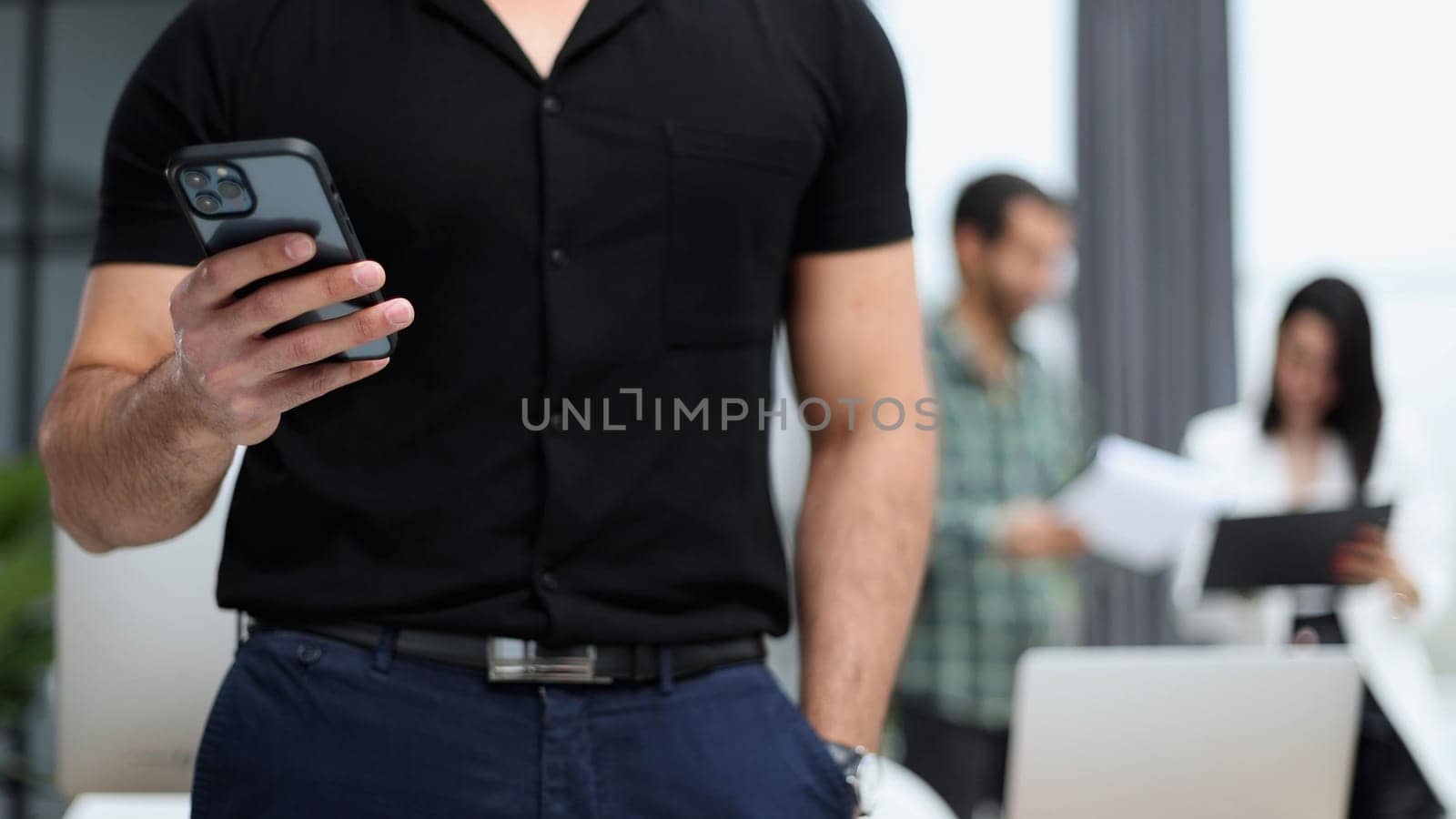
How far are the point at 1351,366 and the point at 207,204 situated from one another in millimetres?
2811

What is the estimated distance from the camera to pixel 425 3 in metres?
1.05

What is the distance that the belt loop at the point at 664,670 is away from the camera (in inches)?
39.5

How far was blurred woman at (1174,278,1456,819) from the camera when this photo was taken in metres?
2.46

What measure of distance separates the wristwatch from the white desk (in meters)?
0.73

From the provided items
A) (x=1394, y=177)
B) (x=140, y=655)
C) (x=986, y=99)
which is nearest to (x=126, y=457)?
(x=140, y=655)

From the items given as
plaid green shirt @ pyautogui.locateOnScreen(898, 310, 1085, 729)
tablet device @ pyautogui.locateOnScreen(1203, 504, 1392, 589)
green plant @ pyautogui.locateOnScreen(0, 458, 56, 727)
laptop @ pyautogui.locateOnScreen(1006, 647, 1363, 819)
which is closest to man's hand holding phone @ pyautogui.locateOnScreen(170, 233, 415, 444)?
laptop @ pyautogui.locateOnScreen(1006, 647, 1363, 819)

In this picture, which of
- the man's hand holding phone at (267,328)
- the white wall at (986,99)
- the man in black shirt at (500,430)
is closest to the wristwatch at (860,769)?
the man in black shirt at (500,430)

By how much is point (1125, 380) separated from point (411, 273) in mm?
4015

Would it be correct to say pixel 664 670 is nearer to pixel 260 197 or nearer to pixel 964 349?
pixel 260 197

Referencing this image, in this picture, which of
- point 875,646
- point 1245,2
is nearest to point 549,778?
point 875,646

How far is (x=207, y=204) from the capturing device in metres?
0.74

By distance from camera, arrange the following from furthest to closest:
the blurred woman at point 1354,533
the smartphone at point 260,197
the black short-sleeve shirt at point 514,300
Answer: the blurred woman at point 1354,533
the black short-sleeve shirt at point 514,300
the smartphone at point 260,197

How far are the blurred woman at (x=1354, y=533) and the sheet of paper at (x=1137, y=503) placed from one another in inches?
3.0

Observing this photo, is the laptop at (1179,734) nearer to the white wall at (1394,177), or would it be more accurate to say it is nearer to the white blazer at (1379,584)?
the white blazer at (1379,584)
